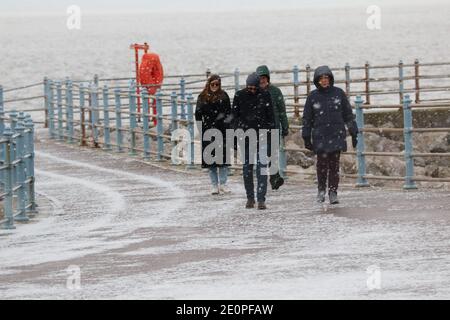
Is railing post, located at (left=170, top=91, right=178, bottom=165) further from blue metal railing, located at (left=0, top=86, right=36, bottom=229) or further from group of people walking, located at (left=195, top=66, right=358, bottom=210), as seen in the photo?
group of people walking, located at (left=195, top=66, right=358, bottom=210)

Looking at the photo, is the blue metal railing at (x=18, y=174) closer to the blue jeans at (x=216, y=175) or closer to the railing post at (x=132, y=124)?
the blue jeans at (x=216, y=175)

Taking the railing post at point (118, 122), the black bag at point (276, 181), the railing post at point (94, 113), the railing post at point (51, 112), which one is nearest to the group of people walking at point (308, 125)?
the black bag at point (276, 181)

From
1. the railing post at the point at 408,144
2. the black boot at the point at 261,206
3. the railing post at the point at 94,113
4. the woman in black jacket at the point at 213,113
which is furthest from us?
the railing post at the point at 94,113

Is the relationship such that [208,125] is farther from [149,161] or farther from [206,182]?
[149,161]

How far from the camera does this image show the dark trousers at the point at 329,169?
1864cm

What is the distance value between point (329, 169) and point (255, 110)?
3.96 ft

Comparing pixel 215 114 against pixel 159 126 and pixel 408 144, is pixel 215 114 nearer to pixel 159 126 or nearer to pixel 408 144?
pixel 408 144

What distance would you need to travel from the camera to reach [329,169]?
1875cm

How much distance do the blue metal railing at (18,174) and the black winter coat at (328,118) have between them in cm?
363

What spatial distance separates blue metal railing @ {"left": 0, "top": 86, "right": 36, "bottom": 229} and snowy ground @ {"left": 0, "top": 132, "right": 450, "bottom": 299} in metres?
0.30

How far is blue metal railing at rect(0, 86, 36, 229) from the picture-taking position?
60.0 ft

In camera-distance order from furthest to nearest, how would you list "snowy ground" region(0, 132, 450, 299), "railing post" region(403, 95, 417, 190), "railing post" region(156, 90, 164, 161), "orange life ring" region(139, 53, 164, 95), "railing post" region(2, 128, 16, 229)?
"orange life ring" region(139, 53, 164, 95), "railing post" region(156, 90, 164, 161), "railing post" region(403, 95, 417, 190), "railing post" region(2, 128, 16, 229), "snowy ground" region(0, 132, 450, 299)

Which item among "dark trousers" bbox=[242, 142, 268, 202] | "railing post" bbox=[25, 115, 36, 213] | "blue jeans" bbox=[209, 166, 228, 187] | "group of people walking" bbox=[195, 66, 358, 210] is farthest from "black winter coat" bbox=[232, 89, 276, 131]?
"railing post" bbox=[25, 115, 36, 213]
